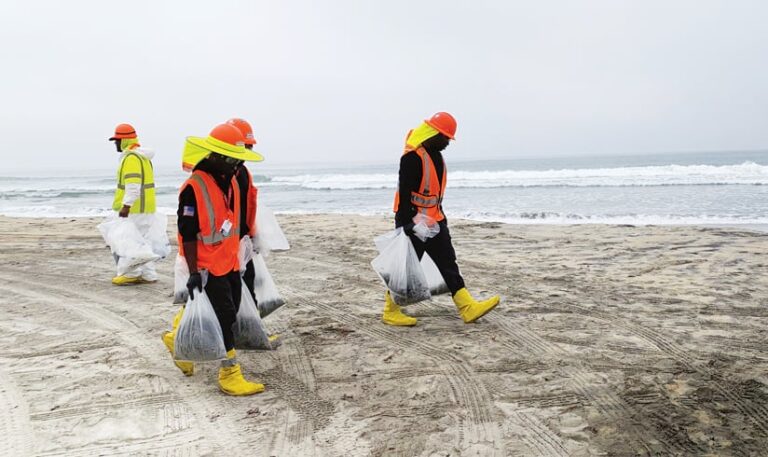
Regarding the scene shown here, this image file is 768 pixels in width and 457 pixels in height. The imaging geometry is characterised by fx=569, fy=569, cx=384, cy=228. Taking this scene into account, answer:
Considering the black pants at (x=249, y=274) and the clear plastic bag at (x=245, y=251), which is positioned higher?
the clear plastic bag at (x=245, y=251)

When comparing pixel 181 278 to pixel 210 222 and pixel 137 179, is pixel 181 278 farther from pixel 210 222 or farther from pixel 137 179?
pixel 137 179

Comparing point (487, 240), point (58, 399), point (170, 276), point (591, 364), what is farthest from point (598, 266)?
point (58, 399)

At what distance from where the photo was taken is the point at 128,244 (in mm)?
6145

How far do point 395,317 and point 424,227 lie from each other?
2.76 feet

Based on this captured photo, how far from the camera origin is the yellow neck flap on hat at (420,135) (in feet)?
14.7

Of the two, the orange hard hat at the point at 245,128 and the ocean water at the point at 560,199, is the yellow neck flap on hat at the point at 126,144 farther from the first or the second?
the ocean water at the point at 560,199

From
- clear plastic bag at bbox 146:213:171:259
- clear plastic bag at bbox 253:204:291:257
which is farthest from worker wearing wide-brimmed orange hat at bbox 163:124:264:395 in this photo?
clear plastic bag at bbox 146:213:171:259

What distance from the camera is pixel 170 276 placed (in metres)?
7.12

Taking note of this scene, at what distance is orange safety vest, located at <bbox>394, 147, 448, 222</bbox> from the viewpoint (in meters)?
4.54

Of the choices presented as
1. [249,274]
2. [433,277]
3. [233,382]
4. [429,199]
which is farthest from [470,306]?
[233,382]

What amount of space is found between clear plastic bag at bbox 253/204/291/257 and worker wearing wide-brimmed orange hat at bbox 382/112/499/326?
3.39 ft

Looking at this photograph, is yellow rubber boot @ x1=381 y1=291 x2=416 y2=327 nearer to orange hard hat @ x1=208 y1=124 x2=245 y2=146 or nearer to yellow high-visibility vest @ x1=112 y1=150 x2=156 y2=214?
orange hard hat @ x1=208 y1=124 x2=245 y2=146

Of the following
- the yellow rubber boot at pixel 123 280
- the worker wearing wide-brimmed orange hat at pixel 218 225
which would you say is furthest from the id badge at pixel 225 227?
the yellow rubber boot at pixel 123 280

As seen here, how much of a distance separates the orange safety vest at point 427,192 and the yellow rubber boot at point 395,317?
835 mm
